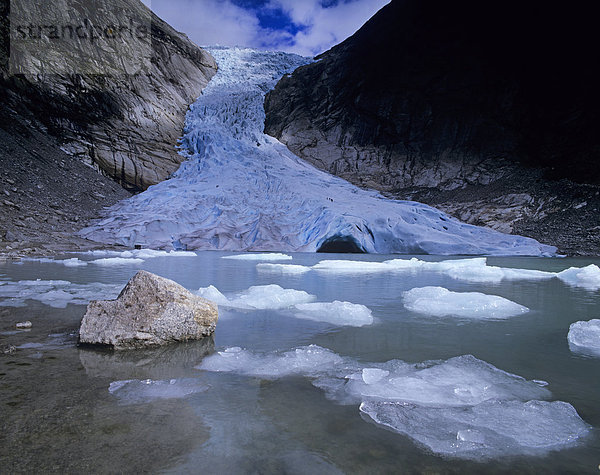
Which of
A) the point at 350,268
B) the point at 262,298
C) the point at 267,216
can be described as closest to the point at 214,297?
the point at 262,298

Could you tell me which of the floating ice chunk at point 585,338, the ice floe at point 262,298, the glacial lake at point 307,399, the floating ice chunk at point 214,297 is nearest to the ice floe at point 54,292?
the glacial lake at point 307,399

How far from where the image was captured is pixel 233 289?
4.38m

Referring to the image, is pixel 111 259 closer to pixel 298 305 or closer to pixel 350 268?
pixel 350 268

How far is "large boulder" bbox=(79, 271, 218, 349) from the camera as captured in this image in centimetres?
214

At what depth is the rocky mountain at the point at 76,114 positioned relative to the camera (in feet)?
36.3

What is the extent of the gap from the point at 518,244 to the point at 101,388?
1381 cm

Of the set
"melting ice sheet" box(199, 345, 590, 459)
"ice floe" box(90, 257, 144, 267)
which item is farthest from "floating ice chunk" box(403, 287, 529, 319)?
"ice floe" box(90, 257, 144, 267)

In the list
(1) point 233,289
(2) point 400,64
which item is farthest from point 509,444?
(2) point 400,64

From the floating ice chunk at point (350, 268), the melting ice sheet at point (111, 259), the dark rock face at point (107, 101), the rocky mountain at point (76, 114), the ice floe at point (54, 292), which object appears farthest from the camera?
the dark rock face at point (107, 101)

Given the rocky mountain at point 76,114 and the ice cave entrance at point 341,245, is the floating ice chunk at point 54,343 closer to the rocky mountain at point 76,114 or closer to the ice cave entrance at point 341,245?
the rocky mountain at point 76,114

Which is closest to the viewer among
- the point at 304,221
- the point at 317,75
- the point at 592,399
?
the point at 592,399

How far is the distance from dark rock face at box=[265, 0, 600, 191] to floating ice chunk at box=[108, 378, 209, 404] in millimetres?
18618

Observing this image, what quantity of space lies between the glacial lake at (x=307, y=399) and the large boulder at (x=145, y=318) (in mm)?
100

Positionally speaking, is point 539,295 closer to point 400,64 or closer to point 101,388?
point 101,388
